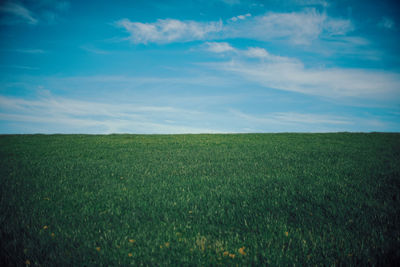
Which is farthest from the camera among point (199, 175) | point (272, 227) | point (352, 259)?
point (199, 175)

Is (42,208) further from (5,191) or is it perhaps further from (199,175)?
(199,175)

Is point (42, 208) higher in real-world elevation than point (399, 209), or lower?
lower

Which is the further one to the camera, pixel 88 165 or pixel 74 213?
pixel 88 165

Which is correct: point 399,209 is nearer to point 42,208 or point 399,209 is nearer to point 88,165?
point 42,208

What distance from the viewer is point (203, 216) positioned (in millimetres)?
5449

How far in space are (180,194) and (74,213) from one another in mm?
2815

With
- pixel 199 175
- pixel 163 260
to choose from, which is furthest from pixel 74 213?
pixel 199 175

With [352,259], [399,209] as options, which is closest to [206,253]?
[352,259]

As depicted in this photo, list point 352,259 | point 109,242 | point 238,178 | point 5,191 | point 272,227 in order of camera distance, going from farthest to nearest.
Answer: point 238,178, point 5,191, point 272,227, point 109,242, point 352,259

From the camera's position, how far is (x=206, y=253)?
13.4ft

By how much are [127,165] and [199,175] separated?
4104 millimetres

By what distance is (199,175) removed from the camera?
9.06 metres

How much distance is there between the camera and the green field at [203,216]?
4.06 metres

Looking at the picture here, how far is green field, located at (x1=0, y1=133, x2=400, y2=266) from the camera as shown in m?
4.06
